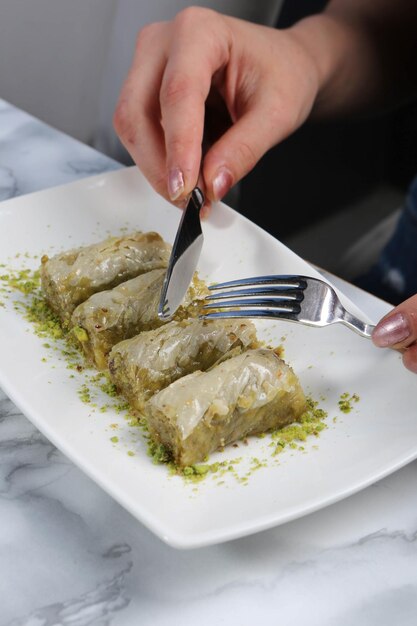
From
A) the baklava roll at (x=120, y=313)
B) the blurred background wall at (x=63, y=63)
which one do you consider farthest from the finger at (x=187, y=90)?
the blurred background wall at (x=63, y=63)

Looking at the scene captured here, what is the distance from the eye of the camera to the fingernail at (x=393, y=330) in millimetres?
1534

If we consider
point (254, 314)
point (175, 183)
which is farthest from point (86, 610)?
point (175, 183)

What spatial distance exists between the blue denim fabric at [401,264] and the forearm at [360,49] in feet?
1.23

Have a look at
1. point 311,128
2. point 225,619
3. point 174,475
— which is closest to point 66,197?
point 174,475

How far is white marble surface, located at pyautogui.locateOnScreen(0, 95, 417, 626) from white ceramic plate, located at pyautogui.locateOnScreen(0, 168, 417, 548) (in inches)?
4.0

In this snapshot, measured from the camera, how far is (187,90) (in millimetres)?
2008

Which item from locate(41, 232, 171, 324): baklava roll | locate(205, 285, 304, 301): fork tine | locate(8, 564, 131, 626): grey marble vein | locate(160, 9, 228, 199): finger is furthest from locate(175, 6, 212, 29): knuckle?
locate(8, 564, 131, 626): grey marble vein

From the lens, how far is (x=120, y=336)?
180 centimetres

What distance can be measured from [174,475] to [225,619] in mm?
248

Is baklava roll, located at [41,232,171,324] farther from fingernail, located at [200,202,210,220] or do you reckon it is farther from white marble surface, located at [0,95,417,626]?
white marble surface, located at [0,95,417,626]

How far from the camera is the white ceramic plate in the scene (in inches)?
52.1

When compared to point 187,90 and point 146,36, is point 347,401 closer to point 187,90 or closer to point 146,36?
point 187,90

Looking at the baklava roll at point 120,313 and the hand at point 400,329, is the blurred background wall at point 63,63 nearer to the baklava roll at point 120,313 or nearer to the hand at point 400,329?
the baklava roll at point 120,313

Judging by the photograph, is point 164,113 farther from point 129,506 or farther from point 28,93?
point 28,93
